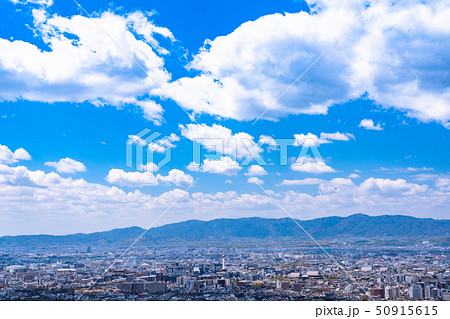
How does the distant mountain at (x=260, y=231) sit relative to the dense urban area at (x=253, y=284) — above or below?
above

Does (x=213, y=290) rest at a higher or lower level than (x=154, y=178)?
lower

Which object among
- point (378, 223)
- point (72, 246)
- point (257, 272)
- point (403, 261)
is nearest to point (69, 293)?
point (257, 272)

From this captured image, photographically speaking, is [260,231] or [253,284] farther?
[260,231]

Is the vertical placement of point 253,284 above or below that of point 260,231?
below

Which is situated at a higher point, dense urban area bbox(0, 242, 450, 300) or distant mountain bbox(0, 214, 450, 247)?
distant mountain bbox(0, 214, 450, 247)

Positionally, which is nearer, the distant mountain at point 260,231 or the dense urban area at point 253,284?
the dense urban area at point 253,284

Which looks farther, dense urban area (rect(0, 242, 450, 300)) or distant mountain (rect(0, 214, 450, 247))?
distant mountain (rect(0, 214, 450, 247))

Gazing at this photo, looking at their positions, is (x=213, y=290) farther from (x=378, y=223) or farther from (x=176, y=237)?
(x=378, y=223)

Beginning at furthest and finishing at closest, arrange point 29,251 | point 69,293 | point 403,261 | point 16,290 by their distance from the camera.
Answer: point 29,251, point 403,261, point 16,290, point 69,293
